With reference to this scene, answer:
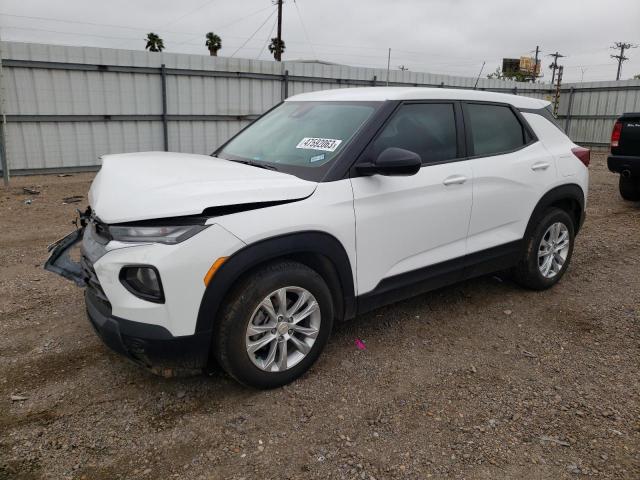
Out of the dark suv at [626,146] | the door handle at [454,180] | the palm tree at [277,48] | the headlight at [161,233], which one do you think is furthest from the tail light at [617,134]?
the palm tree at [277,48]

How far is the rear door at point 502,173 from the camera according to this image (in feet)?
12.4

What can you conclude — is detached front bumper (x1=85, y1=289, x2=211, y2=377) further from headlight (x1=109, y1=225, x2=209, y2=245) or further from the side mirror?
the side mirror

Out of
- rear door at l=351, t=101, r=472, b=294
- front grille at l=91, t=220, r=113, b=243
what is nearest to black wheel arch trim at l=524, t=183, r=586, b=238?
rear door at l=351, t=101, r=472, b=294

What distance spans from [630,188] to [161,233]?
854cm

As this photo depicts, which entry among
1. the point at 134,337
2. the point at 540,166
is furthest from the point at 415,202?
the point at 134,337

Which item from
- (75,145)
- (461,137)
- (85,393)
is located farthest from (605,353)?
(75,145)

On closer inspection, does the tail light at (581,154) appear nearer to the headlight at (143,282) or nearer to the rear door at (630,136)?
the rear door at (630,136)

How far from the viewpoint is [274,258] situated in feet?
9.18

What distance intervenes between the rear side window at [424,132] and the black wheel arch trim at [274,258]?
2.42 feet

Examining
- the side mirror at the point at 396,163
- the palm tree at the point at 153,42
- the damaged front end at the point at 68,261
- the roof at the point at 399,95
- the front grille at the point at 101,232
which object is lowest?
the damaged front end at the point at 68,261

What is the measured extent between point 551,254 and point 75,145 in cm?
960

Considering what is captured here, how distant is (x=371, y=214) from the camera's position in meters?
3.11

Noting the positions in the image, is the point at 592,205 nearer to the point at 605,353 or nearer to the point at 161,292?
the point at 605,353

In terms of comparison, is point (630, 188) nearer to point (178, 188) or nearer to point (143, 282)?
point (178, 188)
